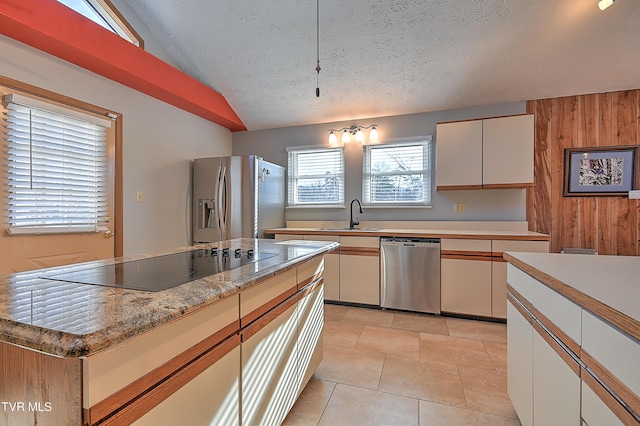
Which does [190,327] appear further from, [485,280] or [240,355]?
[485,280]

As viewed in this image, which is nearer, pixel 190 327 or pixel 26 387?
pixel 26 387

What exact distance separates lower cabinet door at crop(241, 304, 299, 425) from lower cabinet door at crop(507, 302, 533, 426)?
43.0 inches

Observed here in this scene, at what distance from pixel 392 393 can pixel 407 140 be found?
2887mm

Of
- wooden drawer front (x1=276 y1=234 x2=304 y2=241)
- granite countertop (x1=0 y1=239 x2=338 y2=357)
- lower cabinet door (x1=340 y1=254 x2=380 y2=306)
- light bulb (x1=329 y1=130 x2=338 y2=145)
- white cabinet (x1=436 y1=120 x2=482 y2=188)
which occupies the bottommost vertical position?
lower cabinet door (x1=340 y1=254 x2=380 y2=306)

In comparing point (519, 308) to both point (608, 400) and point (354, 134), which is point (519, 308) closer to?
point (608, 400)

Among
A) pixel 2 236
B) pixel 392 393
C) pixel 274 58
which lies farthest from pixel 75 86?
pixel 392 393

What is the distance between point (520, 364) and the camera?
1.43 meters

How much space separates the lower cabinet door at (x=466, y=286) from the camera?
9.67ft

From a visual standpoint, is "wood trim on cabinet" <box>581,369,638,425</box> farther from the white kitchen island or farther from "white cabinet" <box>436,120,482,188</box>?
"white cabinet" <box>436,120,482,188</box>

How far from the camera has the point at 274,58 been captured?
316 cm

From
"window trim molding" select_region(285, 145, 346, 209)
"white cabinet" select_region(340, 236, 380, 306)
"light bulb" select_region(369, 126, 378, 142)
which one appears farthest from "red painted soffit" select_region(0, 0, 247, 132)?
"white cabinet" select_region(340, 236, 380, 306)

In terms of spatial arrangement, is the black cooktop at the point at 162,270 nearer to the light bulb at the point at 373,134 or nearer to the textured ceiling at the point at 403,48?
the textured ceiling at the point at 403,48

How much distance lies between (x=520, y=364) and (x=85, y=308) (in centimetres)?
177

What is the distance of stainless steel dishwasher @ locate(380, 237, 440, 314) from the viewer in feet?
10.1
